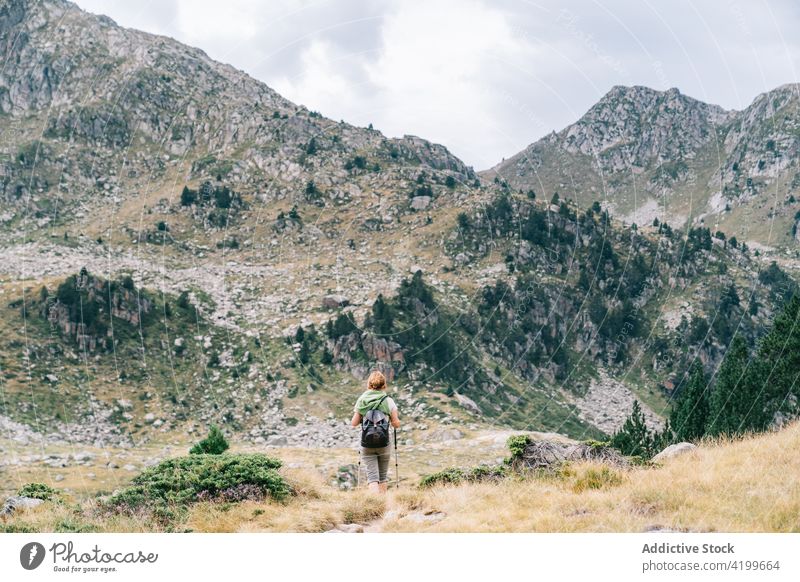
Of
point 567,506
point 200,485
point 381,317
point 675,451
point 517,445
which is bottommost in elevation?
point 675,451

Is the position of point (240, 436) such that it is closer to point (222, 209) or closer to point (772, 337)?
point (772, 337)

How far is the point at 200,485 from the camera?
14.8 m

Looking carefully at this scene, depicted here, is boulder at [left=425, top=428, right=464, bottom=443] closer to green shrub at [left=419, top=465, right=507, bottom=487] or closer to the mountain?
the mountain

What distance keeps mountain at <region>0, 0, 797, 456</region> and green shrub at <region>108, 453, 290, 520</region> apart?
40109 millimetres

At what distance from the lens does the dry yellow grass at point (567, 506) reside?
1074cm

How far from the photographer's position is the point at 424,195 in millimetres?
121750

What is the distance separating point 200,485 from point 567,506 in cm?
875

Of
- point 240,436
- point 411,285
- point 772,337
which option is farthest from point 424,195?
point 772,337

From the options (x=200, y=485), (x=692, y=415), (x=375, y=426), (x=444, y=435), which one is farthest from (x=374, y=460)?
(x=444, y=435)

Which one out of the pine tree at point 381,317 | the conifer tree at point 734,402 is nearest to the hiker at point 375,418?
the conifer tree at point 734,402

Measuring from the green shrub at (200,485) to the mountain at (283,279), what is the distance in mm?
40109

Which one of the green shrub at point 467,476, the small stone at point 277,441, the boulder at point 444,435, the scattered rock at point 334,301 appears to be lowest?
the boulder at point 444,435

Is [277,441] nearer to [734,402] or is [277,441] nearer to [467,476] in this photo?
[734,402]

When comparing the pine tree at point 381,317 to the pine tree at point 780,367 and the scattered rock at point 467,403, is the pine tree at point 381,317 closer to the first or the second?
the scattered rock at point 467,403
